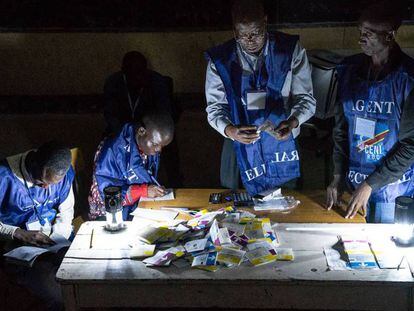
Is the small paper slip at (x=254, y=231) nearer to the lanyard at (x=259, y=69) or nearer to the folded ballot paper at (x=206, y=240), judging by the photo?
the folded ballot paper at (x=206, y=240)

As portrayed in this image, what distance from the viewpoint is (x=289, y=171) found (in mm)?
3361

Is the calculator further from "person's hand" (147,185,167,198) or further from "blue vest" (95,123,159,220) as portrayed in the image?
"blue vest" (95,123,159,220)

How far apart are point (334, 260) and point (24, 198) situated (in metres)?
1.73

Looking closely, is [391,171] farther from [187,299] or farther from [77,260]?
[77,260]

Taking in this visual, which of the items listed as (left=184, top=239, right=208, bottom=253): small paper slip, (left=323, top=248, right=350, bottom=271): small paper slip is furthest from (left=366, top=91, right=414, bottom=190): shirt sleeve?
(left=184, top=239, right=208, bottom=253): small paper slip

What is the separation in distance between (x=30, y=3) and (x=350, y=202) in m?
3.77

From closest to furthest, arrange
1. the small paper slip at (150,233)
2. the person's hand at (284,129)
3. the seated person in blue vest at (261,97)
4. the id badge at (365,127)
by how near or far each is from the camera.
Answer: the small paper slip at (150,233) → the id badge at (365,127) → the person's hand at (284,129) → the seated person in blue vest at (261,97)

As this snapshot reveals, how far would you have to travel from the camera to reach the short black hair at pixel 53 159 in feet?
9.95

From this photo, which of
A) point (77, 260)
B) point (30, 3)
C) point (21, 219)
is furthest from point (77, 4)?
point (77, 260)

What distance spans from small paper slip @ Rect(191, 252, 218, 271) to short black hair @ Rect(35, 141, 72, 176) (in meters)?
0.95

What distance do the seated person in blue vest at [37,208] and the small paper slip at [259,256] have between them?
1.10m

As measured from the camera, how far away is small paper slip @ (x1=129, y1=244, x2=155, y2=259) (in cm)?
263

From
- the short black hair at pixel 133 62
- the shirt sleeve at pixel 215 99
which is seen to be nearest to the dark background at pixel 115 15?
the short black hair at pixel 133 62

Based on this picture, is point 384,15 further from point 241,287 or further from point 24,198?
point 24,198
